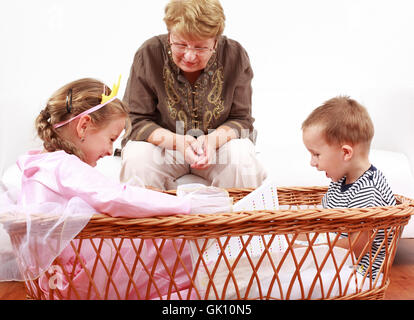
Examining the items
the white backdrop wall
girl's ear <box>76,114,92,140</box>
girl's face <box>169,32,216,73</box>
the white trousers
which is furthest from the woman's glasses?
the white backdrop wall

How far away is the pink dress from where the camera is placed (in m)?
0.96

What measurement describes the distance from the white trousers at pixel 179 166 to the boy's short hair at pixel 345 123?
258 mm

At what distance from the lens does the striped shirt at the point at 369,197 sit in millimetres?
1249

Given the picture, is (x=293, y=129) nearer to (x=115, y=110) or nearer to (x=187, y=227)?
(x=115, y=110)

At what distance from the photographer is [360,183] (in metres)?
1.30

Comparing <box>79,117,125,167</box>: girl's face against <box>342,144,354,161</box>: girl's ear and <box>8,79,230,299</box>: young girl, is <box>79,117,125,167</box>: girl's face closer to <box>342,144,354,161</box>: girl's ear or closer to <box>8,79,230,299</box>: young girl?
<box>8,79,230,299</box>: young girl

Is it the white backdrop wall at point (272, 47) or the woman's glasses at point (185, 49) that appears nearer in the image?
the woman's glasses at point (185, 49)

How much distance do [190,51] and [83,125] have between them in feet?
1.35

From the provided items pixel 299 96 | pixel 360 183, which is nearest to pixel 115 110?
pixel 360 183

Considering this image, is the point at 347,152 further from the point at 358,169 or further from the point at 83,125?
the point at 83,125

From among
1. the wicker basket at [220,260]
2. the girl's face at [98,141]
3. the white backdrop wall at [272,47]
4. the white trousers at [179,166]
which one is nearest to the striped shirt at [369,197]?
the wicker basket at [220,260]

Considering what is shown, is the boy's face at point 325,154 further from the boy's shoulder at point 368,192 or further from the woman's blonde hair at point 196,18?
the woman's blonde hair at point 196,18
